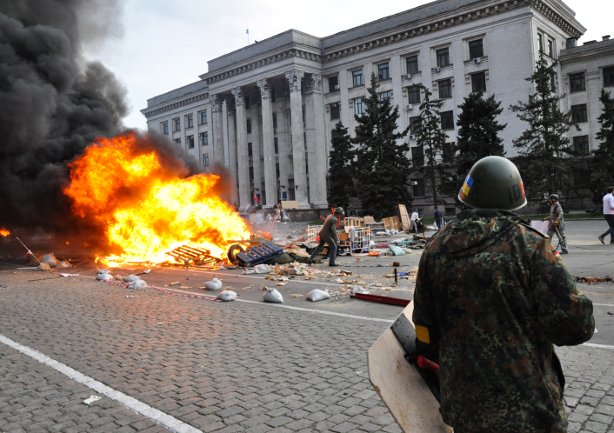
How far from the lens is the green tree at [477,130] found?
111ft

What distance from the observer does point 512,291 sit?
1929 millimetres

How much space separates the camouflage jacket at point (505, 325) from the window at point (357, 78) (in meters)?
53.6

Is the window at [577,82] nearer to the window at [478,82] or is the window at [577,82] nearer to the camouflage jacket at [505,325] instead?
the window at [478,82]

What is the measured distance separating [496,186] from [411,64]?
51.1m

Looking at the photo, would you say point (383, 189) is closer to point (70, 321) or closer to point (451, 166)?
point (451, 166)

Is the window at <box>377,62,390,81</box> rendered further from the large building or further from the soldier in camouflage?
the soldier in camouflage

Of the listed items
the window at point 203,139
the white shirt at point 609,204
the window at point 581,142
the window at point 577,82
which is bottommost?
the white shirt at point 609,204

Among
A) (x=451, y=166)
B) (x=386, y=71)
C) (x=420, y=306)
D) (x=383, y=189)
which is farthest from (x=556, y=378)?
(x=386, y=71)

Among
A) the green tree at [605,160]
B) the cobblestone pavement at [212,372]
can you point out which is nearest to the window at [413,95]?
the green tree at [605,160]

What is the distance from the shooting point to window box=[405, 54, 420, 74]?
49.1 metres

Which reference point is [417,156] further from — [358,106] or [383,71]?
[383,71]

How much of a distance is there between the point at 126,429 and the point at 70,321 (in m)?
4.72

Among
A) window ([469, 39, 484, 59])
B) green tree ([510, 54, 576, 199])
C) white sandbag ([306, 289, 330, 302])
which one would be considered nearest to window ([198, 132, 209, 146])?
window ([469, 39, 484, 59])

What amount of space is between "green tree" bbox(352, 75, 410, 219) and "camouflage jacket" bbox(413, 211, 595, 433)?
34216mm
